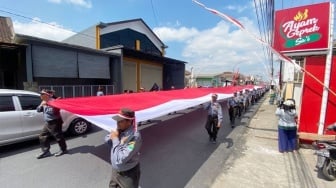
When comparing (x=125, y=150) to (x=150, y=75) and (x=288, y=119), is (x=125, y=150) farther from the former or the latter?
(x=150, y=75)

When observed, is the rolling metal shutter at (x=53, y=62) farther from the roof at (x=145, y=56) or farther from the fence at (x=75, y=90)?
the roof at (x=145, y=56)

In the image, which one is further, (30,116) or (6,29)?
(6,29)

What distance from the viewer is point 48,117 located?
Answer: 546 centimetres

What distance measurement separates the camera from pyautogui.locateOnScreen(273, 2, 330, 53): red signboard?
6.75m

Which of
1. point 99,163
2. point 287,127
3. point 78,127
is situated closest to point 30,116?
point 78,127

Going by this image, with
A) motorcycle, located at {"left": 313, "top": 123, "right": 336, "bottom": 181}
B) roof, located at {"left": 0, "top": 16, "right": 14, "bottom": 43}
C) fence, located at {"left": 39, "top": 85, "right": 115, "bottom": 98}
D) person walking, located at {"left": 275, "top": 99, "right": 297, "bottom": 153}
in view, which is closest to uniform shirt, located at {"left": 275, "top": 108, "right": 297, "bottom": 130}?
person walking, located at {"left": 275, "top": 99, "right": 297, "bottom": 153}

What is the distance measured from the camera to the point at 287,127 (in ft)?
21.3

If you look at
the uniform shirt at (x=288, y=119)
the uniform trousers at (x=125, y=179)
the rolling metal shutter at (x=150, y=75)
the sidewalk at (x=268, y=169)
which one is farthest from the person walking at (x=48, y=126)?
the rolling metal shutter at (x=150, y=75)

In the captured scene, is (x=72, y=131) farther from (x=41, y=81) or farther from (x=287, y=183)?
(x=41, y=81)

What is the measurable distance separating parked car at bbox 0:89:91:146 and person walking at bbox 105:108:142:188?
4.38m

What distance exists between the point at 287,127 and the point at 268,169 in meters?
1.92

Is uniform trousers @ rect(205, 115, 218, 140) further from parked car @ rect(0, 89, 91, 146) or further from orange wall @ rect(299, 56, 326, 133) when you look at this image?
parked car @ rect(0, 89, 91, 146)

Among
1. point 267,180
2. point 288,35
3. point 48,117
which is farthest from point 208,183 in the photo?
point 288,35

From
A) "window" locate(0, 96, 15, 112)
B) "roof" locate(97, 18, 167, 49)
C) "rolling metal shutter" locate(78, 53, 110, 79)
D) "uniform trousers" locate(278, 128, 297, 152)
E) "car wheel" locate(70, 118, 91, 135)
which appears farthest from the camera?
"roof" locate(97, 18, 167, 49)
